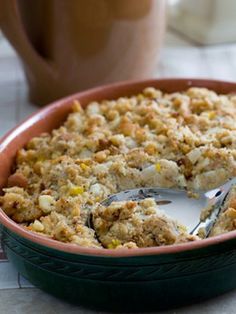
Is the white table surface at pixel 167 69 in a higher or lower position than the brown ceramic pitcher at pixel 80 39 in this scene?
lower

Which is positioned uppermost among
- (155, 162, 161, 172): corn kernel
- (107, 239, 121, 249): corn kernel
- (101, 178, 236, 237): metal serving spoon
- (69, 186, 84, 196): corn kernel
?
(155, 162, 161, 172): corn kernel

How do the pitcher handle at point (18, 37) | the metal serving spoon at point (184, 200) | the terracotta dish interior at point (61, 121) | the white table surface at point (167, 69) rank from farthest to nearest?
the white table surface at point (167, 69) < the pitcher handle at point (18, 37) < the metal serving spoon at point (184, 200) < the terracotta dish interior at point (61, 121)

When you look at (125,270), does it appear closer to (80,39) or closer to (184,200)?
(184,200)

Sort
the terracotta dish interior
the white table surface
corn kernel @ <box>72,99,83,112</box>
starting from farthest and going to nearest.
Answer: the white table surface → corn kernel @ <box>72,99,83,112</box> → the terracotta dish interior

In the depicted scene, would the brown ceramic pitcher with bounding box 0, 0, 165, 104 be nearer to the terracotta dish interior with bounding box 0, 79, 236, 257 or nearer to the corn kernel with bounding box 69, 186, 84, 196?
the terracotta dish interior with bounding box 0, 79, 236, 257

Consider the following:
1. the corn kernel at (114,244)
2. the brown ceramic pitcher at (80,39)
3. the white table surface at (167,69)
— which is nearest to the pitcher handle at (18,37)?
the brown ceramic pitcher at (80,39)

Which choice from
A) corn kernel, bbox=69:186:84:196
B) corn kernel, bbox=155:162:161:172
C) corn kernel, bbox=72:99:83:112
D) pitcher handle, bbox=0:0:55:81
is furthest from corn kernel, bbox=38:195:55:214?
pitcher handle, bbox=0:0:55:81

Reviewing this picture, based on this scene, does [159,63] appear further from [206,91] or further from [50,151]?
[50,151]

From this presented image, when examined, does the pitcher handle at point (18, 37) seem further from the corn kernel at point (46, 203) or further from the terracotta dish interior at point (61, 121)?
the corn kernel at point (46, 203)
